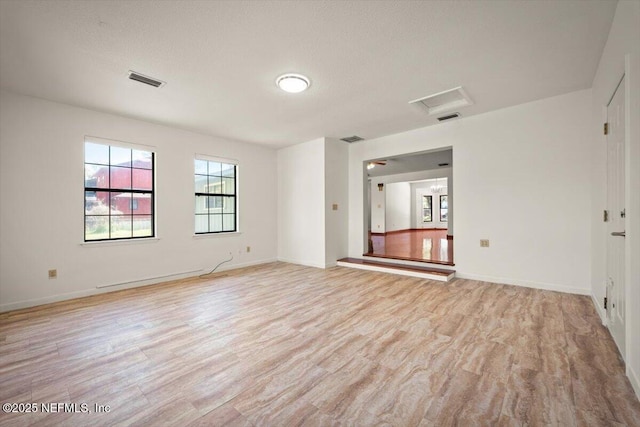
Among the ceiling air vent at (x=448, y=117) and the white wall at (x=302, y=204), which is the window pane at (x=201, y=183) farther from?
the ceiling air vent at (x=448, y=117)

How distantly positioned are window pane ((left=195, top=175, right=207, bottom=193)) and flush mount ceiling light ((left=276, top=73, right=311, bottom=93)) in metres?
2.86

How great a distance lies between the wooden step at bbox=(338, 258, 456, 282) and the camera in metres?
4.47

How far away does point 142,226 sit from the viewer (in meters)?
4.53

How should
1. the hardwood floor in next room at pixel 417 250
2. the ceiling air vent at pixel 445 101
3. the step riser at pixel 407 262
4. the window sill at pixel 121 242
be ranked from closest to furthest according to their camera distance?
the ceiling air vent at pixel 445 101
the window sill at pixel 121 242
the step riser at pixel 407 262
the hardwood floor in next room at pixel 417 250

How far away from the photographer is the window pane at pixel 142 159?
4449mm

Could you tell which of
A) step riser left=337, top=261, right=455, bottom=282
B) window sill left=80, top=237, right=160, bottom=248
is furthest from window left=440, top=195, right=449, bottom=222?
window sill left=80, top=237, right=160, bottom=248

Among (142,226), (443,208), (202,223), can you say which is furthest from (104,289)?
(443,208)

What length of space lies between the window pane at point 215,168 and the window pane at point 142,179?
3.60 ft

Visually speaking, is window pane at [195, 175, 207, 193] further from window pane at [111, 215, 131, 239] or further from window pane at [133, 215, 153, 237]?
window pane at [111, 215, 131, 239]

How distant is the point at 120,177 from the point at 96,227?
85 cm

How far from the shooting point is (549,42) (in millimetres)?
2494

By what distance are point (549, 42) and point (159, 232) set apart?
5686 millimetres

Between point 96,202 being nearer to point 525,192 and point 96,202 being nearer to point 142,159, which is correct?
point 142,159

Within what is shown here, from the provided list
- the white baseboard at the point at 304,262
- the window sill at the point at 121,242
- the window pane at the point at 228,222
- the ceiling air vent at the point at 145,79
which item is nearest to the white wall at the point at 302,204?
the white baseboard at the point at 304,262
